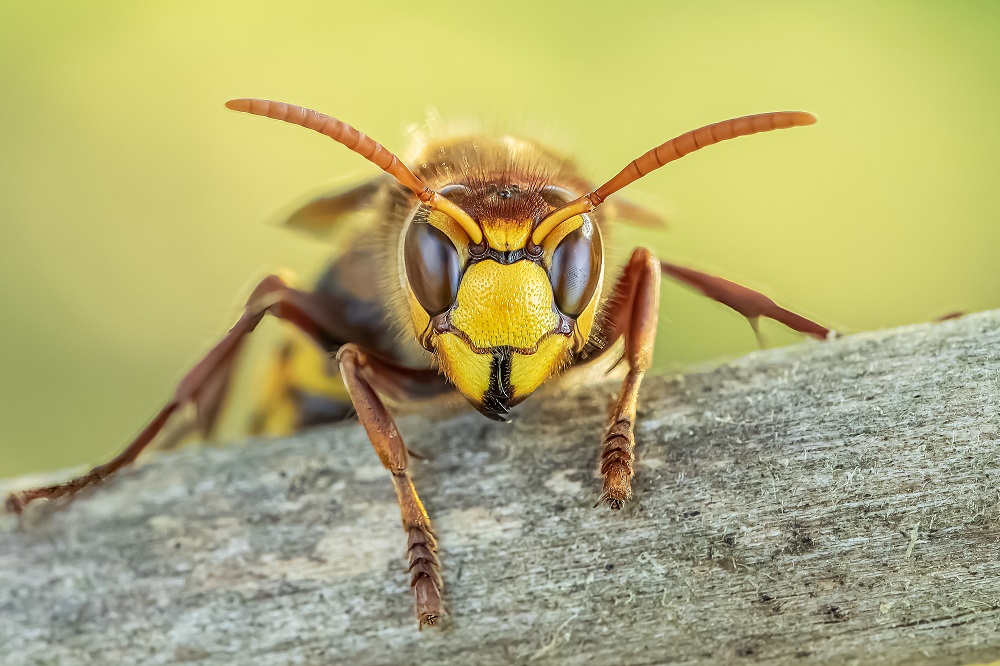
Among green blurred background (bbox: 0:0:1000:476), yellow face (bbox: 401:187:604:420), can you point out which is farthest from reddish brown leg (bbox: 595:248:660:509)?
green blurred background (bbox: 0:0:1000:476)

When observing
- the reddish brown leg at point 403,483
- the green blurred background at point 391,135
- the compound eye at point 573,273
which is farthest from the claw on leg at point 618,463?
the green blurred background at point 391,135

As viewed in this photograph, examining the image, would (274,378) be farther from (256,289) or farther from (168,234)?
(168,234)

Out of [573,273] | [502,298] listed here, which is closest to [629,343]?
[573,273]

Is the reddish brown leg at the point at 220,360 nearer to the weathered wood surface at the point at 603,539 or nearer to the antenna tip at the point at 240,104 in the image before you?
the weathered wood surface at the point at 603,539

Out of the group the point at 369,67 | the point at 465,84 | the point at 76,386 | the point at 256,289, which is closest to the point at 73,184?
the point at 76,386

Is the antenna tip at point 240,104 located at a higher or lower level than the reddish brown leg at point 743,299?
higher

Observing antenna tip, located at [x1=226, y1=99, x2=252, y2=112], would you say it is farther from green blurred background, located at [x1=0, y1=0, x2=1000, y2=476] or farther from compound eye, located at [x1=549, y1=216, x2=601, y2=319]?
green blurred background, located at [x1=0, y1=0, x2=1000, y2=476]
